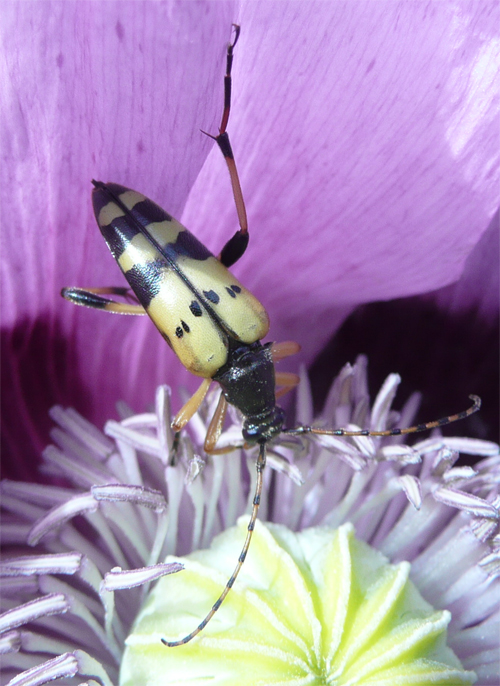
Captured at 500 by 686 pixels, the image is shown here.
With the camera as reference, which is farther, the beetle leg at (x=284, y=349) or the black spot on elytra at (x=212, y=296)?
the beetle leg at (x=284, y=349)

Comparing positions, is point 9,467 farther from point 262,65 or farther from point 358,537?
point 262,65

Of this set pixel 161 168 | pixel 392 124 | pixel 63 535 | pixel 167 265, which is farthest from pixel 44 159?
pixel 63 535

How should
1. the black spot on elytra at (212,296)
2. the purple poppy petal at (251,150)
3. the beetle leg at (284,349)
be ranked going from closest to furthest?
1. the purple poppy petal at (251,150)
2. the black spot on elytra at (212,296)
3. the beetle leg at (284,349)

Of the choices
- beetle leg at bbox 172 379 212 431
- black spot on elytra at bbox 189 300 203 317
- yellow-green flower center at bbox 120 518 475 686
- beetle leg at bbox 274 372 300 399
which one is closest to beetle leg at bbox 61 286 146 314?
black spot on elytra at bbox 189 300 203 317

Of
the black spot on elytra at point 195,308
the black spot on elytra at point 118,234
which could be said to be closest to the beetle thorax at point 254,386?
the black spot on elytra at point 195,308

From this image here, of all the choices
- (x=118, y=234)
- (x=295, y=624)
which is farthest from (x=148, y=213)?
(x=295, y=624)

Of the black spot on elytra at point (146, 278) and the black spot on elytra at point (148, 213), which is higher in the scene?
the black spot on elytra at point (148, 213)

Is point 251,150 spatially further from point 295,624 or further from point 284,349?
point 295,624

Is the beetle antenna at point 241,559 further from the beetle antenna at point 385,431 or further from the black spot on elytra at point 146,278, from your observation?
the black spot on elytra at point 146,278

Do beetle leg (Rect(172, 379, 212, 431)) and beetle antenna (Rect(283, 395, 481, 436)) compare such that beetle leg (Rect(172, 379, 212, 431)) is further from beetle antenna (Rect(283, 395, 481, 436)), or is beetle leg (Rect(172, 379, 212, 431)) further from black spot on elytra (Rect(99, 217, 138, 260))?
black spot on elytra (Rect(99, 217, 138, 260))
